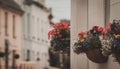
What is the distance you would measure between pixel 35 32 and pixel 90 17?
42.4 meters

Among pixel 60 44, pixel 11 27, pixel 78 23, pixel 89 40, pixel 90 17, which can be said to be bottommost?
pixel 60 44

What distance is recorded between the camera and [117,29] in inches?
345

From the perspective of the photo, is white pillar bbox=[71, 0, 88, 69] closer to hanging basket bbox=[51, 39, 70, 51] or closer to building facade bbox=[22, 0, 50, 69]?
hanging basket bbox=[51, 39, 70, 51]

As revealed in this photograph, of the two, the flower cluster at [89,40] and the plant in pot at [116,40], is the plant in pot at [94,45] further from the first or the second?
the plant in pot at [116,40]

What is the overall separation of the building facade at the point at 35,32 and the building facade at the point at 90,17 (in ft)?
120

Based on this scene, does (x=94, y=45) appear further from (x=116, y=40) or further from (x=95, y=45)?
(x=116, y=40)

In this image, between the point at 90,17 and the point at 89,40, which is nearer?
the point at 89,40

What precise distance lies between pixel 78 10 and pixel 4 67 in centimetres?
2878

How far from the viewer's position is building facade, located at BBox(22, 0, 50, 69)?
165 feet

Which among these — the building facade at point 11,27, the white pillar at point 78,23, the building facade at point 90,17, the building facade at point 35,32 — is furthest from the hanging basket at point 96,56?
the building facade at point 35,32

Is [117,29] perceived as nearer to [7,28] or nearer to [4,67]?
[4,67]

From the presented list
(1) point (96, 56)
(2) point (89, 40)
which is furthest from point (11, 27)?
(1) point (96, 56)

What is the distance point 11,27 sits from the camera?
44219 millimetres

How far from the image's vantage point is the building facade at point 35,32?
50.4 m
